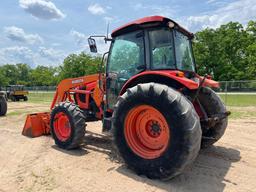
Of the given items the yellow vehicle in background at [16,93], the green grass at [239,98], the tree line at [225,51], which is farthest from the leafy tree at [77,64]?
the green grass at [239,98]

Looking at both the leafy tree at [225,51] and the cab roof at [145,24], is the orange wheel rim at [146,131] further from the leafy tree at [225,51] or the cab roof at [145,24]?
the leafy tree at [225,51]

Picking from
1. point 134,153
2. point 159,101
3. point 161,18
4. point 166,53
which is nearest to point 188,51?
point 166,53

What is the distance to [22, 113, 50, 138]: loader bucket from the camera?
720 centimetres

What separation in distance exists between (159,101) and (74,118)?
7.80ft

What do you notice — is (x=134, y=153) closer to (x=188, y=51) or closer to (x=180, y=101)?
(x=180, y=101)

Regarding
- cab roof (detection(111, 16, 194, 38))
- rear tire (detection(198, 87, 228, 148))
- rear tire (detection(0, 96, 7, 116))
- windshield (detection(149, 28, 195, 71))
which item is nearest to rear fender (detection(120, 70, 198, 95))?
windshield (detection(149, 28, 195, 71))

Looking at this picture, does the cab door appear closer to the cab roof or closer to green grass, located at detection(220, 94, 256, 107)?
the cab roof

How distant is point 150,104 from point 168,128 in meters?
0.48

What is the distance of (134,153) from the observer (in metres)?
4.47

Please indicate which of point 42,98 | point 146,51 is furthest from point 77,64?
point 146,51

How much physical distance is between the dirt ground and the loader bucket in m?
0.53

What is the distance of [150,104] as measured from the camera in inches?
166

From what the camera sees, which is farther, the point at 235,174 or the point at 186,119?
the point at 235,174

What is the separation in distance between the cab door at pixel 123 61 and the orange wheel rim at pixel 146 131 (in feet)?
3.16
